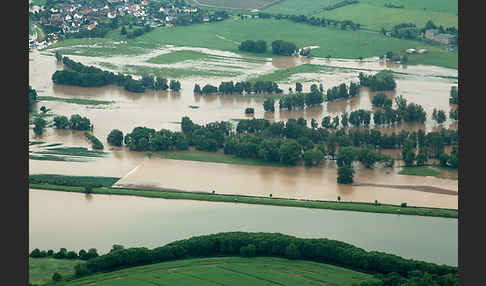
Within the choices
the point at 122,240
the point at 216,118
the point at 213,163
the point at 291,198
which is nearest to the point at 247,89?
the point at 216,118

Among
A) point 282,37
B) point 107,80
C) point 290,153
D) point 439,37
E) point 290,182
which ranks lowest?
point 290,182

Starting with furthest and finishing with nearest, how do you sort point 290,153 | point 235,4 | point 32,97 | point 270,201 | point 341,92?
point 235,4
point 341,92
point 32,97
point 290,153
point 270,201

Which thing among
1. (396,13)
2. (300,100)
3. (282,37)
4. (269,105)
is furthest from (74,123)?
(396,13)

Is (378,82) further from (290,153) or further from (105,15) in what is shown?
(105,15)

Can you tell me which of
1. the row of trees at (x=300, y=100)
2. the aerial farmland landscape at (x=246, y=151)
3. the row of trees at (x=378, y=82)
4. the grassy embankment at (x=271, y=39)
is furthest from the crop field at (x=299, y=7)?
the row of trees at (x=300, y=100)

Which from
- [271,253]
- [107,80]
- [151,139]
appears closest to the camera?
[271,253]

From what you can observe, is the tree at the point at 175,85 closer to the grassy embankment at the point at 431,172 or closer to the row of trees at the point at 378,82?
the row of trees at the point at 378,82
